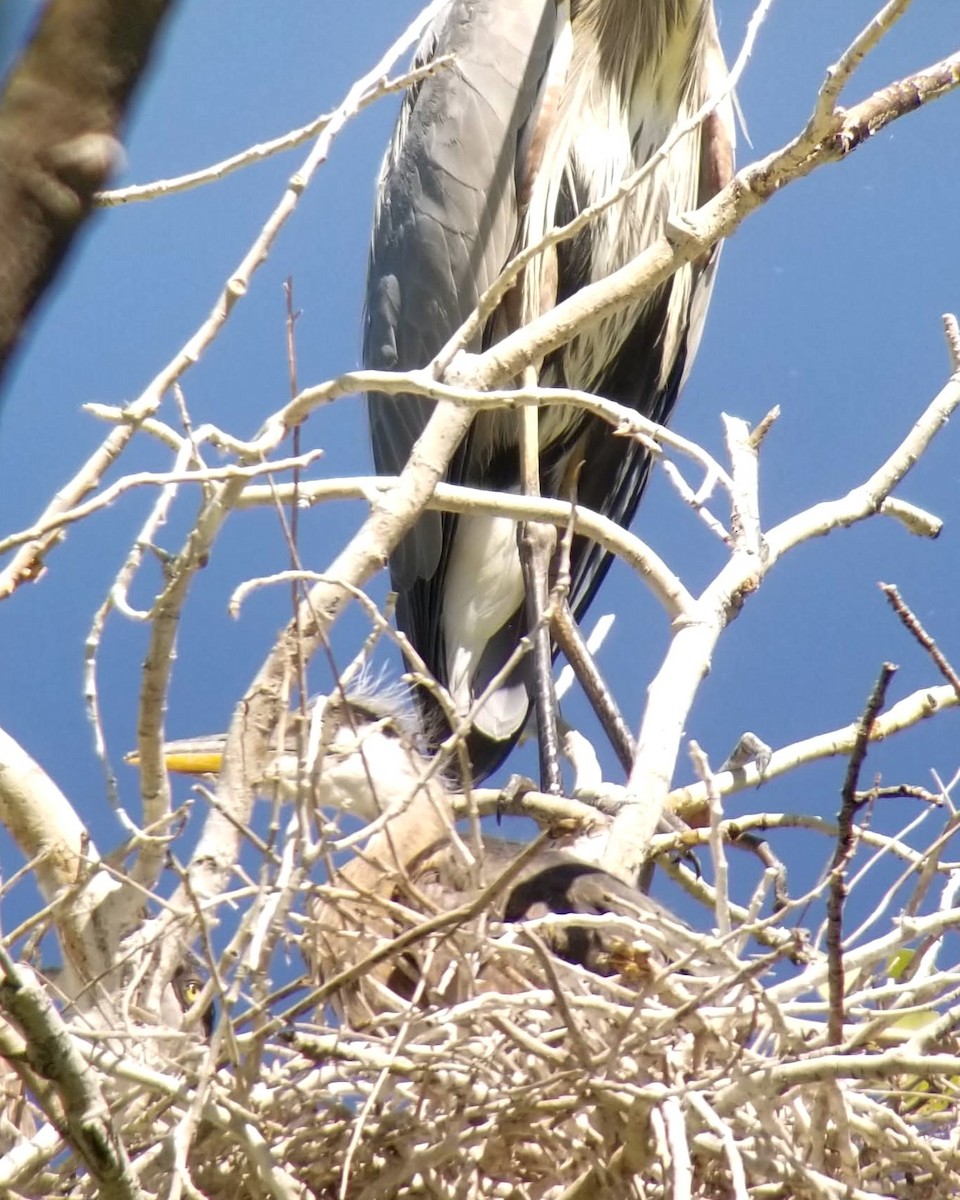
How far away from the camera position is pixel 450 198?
275 centimetres

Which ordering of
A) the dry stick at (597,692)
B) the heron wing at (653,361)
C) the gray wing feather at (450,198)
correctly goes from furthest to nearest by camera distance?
1. the heron wing at (653,361)
2. the gray wing feather at (450,198)
3. the dry stick at (597,692)

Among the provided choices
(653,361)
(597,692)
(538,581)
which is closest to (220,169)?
(597,692)

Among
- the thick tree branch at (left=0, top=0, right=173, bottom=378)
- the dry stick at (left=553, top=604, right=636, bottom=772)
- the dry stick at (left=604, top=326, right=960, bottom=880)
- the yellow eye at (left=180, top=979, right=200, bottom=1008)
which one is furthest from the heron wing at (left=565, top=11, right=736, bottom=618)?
the thick tree branch at (left=0, top=0, right=173, bottom=378)

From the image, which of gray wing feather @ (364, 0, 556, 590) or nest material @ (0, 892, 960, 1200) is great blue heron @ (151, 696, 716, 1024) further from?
gray wing feather @ (364, 0, 556, 590)

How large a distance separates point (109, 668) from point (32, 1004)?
509 centimetres

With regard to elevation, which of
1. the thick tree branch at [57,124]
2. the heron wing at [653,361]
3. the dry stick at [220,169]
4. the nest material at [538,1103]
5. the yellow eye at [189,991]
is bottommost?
the nest material at [538,1103]

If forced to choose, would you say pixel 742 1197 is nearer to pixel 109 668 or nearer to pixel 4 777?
pixel 4 777

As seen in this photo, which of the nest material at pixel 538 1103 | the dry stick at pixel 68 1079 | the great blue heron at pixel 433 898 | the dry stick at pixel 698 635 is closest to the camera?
the dry stick at pixel 68 1079

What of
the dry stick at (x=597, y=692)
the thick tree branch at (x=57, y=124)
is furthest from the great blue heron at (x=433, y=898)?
the thick tree branch at (x=57, y=124)

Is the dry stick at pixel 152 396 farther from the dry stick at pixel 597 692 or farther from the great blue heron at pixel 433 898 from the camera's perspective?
the dry stick at pixel 597 692

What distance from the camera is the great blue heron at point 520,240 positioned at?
2.72 meters

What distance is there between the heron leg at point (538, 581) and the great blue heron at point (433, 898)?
0.96ft

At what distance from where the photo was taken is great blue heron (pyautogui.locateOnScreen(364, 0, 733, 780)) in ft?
8.92

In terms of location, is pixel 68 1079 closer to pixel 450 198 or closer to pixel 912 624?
pixel 912 624
